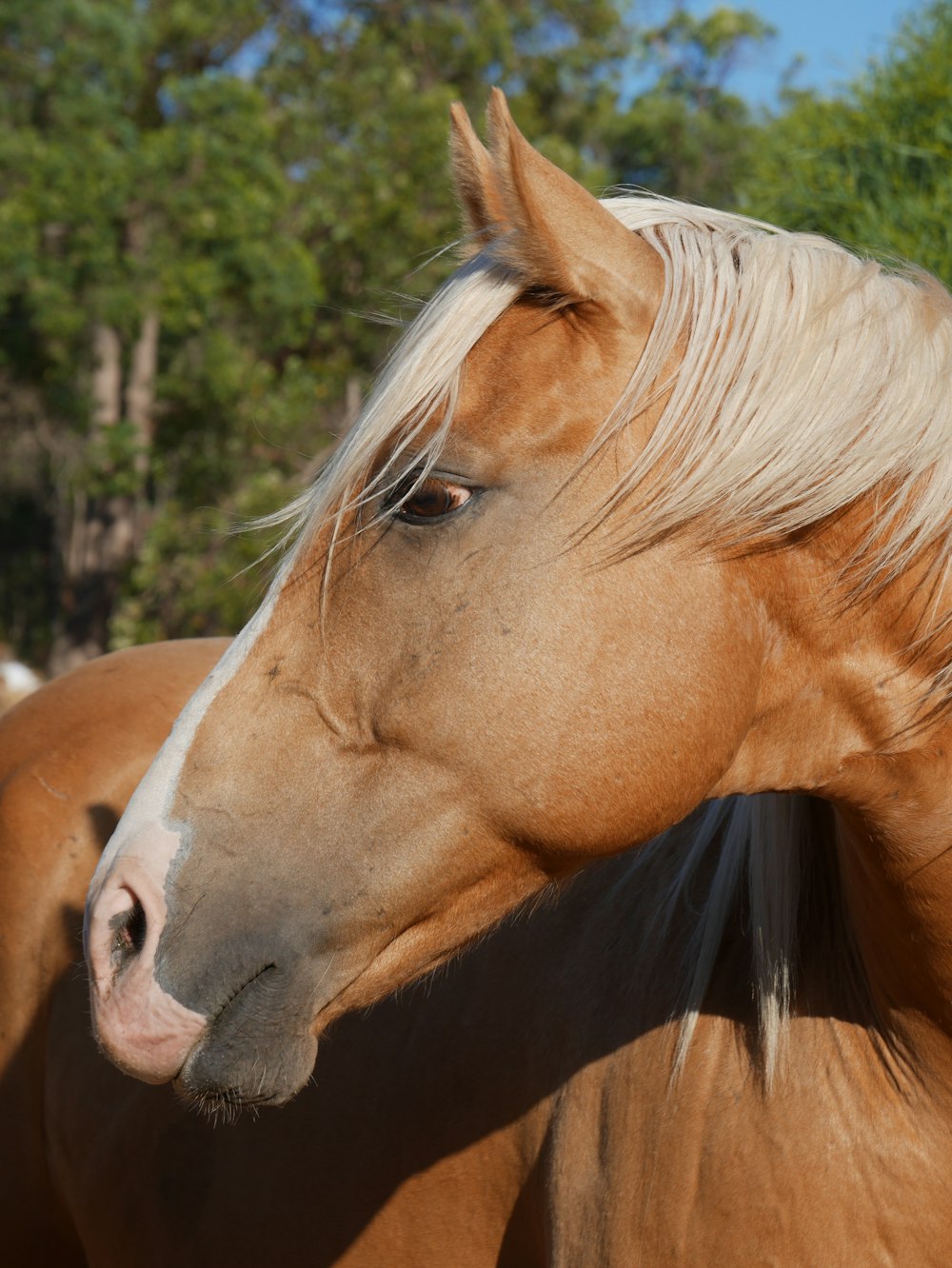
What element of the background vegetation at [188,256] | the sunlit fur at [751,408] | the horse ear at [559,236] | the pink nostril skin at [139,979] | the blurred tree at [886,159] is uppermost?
the background vegetation at [188,256]

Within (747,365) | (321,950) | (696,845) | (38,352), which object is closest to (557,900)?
(696,845)

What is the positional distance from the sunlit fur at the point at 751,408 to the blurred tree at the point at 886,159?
285 centimetres

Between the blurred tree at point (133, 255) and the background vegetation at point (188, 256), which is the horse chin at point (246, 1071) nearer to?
the background vegetation at point (188, 256)

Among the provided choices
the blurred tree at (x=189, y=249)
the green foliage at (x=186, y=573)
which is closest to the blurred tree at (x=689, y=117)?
the blurred tree at (x=189, y=249)

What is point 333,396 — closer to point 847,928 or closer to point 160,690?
point 160,690

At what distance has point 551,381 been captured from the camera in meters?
1.48

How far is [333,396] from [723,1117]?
1570 cm

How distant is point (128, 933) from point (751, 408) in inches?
39.7

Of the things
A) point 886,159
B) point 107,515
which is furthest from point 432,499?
point 107,515

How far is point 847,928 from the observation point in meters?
1.72

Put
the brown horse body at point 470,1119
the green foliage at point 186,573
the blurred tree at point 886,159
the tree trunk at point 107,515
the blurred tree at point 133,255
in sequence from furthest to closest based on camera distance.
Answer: the tree trunk at point 107,515 < the blurred tree at point 133,255 < the green foliage at point 186,573 < the blurred tree at point 886,159 < the brown horse body at point 470,1119

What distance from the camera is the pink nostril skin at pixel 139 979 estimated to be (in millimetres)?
1438

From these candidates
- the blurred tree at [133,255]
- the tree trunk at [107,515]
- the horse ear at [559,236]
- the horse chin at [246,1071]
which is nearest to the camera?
the horse ear at [559,236]

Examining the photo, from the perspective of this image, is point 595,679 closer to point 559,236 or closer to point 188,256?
point 559,236
